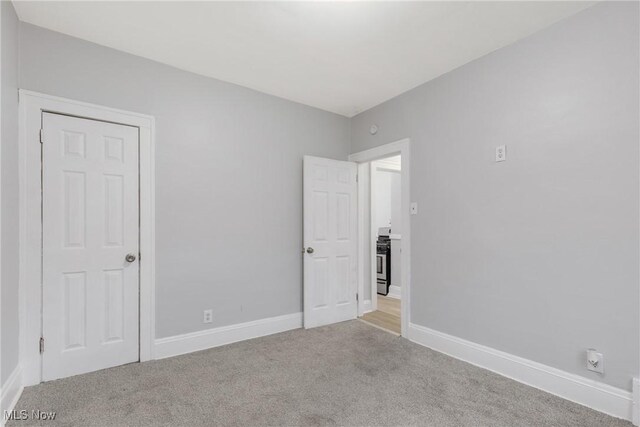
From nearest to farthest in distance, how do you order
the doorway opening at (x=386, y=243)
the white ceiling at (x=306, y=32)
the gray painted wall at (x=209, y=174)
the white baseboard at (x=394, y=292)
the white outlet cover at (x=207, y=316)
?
the white ceiling at (x=306, y=32) → the gray painted wall at (x=209, y=174) → the white outlet cover at (x=207, y=316) → the doorway opening at (x=386, y=243) → the white baseboard at (x=394, y=292)

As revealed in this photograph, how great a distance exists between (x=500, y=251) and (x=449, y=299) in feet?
2.21

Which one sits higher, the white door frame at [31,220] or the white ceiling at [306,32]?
the white ceiling at [306,32]

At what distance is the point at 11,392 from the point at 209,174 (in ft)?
6.81

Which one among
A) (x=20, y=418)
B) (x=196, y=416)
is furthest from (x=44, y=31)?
(x=196, y=416)

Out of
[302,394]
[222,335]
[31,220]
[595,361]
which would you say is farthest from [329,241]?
[31,220]

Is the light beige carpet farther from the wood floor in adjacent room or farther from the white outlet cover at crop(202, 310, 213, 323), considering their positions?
the wood floor in adjacent room

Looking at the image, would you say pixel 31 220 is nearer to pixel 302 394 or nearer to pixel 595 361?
pixel 302 394

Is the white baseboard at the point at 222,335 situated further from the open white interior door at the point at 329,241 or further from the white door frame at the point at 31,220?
the white door frame at the point at 31,220

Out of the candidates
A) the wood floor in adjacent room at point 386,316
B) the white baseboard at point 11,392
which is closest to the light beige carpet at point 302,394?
the white baseboard at point 11,392

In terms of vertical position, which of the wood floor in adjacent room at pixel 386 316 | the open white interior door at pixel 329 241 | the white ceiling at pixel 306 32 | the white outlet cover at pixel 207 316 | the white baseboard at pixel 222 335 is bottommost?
the wood floor in adjacent room at pixel 386 316

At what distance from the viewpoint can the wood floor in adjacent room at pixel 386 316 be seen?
12.1 feet

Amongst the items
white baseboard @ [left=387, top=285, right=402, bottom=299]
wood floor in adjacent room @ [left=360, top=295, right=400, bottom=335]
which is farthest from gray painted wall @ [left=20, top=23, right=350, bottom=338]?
white baseboard @ [left=387, top=285, right=402, bottom=299]

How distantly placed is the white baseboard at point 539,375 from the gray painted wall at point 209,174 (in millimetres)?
1663

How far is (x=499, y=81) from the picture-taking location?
8.41 feet
